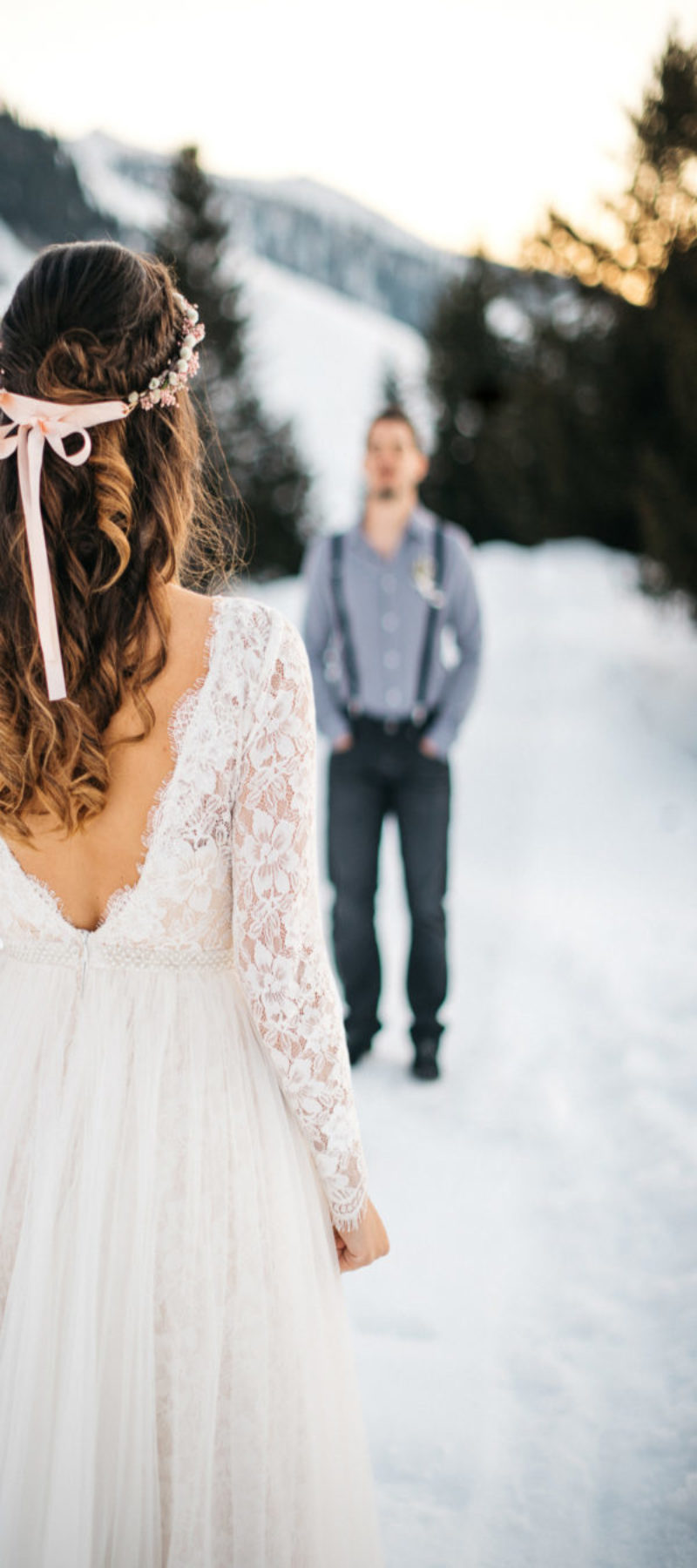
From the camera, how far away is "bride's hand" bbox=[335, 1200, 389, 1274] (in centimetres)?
140

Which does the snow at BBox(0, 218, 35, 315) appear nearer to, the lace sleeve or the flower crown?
the flower crown

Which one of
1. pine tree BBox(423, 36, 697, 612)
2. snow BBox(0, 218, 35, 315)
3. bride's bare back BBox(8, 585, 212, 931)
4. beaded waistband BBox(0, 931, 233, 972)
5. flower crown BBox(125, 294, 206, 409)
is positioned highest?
snow BBox(0, 218, 35, 315)

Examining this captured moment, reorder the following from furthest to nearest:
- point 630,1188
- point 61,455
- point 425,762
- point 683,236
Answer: point 683,236 < point 425,762 < point 630,1188 < point 61,455

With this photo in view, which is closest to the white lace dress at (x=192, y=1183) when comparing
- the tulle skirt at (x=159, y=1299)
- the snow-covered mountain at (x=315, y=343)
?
the tulle skirt at (x=159, y=1299)

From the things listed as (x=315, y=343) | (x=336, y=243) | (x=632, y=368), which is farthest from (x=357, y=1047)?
(x=336, y=243)

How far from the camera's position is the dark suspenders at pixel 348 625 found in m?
3.87

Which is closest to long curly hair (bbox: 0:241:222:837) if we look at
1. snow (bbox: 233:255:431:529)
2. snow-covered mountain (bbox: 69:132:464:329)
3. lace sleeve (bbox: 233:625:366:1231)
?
lace sleeve (bbox: 233:625:366:1231)

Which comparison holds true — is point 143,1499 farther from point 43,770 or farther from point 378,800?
point 378,800

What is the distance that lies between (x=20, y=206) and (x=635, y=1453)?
112 ft

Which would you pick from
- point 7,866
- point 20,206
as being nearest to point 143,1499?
point 7,866

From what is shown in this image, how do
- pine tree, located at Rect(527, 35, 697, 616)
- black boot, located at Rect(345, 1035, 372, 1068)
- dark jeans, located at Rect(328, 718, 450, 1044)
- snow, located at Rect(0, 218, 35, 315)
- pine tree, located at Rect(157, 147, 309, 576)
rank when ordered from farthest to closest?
1. snow, located at Rect(0, 218, 35, 315)
2. pine tree, located at Rect(157, 147, 309, 576)
3. pine tree, located at Rect(527, 35, 697, 616)
4. black boot, located at Rect(345, 1035, 372, 1068)
5. dark jeans, located at Rect(328, 718, 450, 1044)

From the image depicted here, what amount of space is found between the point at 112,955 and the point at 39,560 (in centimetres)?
48

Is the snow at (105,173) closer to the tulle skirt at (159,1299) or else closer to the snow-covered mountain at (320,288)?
the snow-covered mountain at (320,288)

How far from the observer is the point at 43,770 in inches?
48.1
